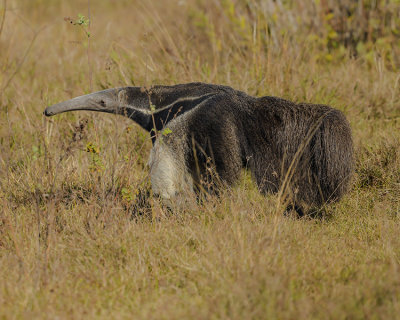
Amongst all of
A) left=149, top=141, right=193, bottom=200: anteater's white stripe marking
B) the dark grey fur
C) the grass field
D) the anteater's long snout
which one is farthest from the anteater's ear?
left=149, top=141, right=193, bottom=200: anteater's white stripe marking

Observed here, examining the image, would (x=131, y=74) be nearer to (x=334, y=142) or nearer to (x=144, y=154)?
(x=144, y=154)

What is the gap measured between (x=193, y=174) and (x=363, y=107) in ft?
9.81

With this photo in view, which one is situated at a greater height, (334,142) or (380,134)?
(334,142)

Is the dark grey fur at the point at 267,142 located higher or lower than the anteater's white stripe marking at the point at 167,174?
higher

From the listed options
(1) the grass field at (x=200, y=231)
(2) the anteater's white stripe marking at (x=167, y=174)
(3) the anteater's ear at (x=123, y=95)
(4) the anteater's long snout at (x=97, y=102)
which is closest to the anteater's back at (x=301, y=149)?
(1) the grass field at (x=200, y=231)

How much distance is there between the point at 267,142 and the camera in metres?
4.17

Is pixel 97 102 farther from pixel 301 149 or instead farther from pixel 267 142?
pixel 301 149

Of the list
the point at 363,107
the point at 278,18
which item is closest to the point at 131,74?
the point at 278,18

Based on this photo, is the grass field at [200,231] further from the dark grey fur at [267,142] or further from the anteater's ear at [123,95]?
the anteater's ear at [123,95]

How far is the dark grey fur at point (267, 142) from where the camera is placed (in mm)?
3924

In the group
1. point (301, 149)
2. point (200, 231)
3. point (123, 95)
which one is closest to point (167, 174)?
point (200, 231)

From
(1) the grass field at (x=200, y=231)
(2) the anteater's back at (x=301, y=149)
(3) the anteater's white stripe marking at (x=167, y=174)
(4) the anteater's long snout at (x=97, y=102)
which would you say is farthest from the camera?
(4) the anteater's long snout at (x=97, y=102)

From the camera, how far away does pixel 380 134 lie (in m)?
5.56

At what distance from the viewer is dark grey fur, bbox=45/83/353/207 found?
392cm
